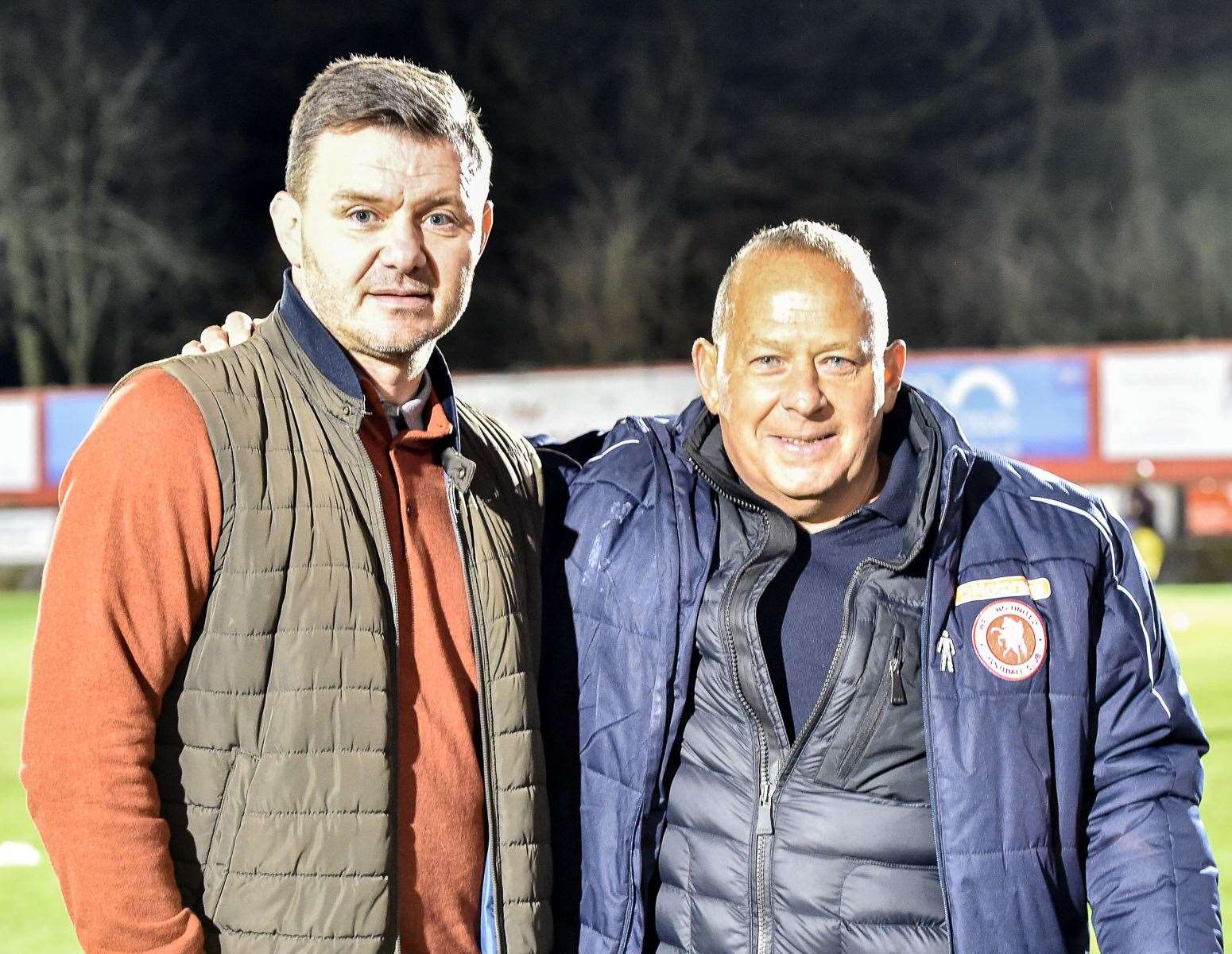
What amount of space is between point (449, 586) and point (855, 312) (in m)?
0.64

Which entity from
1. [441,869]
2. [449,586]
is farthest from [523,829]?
[449,586]

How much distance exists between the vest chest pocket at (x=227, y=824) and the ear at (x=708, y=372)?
782mm

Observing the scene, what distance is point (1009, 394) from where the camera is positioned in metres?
11.8

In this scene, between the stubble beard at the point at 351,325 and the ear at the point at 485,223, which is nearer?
the stubble beard at the point at 351,325

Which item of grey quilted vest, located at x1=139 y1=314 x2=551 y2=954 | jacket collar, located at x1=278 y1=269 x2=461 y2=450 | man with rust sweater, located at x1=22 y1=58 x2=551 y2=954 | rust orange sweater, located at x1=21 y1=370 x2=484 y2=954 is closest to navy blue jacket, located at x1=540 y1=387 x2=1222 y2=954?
man with rust sweater, located at x1=22 y1=58 x2=551 y2=954

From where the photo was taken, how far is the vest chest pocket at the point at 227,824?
5.08ft

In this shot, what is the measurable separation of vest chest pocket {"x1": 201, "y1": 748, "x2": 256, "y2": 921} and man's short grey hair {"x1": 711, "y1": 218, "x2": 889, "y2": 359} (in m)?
0.84

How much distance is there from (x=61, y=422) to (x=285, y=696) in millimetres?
12191

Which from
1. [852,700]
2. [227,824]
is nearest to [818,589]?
[852,700]

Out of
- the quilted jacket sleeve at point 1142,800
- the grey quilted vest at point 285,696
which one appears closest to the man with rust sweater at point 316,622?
the grey quilted vest at point 285,696

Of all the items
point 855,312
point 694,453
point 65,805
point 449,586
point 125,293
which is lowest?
point 65,805

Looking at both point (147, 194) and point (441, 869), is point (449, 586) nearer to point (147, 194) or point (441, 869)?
point (441, 869)

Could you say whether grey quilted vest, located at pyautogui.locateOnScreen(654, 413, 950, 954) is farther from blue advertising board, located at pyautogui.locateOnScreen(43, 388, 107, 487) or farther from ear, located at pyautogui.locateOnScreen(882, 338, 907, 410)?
blue advertising board, located at pyautogui.locateOnScreen(43, 388, 107, 487)

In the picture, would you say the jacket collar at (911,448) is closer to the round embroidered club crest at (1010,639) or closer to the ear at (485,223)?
the round embroidered club crest at (1010,639)
